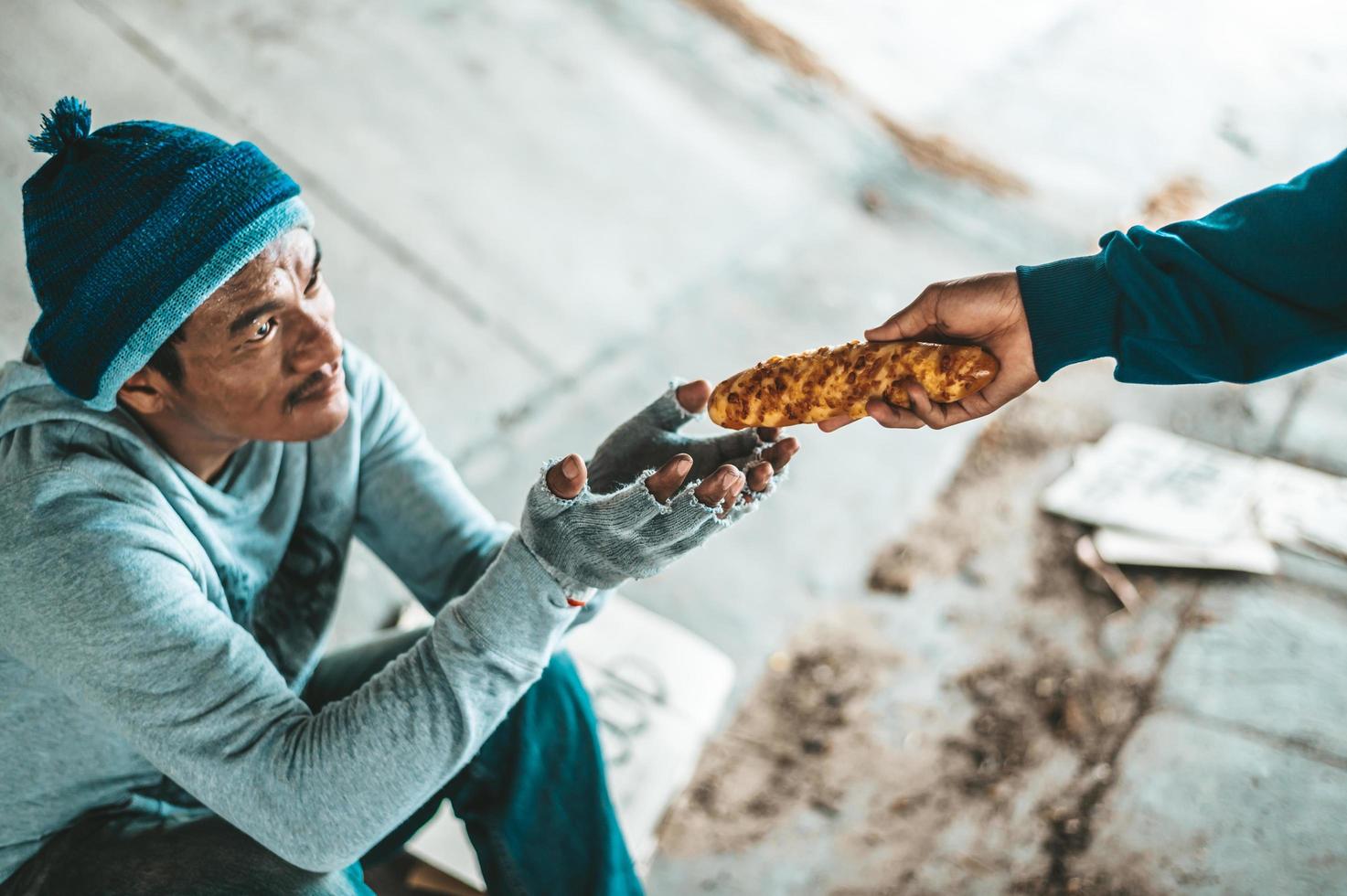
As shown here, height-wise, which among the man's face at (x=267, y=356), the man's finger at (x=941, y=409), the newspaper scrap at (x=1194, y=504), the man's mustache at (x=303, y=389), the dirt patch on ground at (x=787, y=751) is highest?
the man's face at (x=267, y=356)

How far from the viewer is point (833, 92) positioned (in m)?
5.04

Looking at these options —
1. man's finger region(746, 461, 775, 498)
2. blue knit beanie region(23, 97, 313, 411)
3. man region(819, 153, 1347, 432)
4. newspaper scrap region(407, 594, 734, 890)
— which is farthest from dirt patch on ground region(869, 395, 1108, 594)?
blue knit beanie region(23, 97, 313, 411)

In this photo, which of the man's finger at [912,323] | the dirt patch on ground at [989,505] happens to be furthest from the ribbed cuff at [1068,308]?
the dirt patch on ground at [989,505]

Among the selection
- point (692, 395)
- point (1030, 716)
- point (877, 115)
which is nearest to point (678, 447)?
point (692, 395)

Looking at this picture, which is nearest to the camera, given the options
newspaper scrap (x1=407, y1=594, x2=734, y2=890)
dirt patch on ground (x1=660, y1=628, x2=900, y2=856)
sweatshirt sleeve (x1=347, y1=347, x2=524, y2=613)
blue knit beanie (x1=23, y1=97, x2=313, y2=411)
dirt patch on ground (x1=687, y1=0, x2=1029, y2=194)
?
blue knit beanie (x1=23, y1=97, x2=313, y2=411)

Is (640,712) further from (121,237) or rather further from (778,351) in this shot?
(121,237)

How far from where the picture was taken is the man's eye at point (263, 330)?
1.56m

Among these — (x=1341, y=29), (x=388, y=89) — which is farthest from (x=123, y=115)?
(x=1341, y=29)

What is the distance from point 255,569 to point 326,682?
0.28m

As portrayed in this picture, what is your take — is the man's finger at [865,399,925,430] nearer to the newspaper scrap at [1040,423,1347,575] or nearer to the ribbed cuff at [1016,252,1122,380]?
the ribbed cuff at [1016,252,1122,380]

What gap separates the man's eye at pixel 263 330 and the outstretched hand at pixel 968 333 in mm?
843

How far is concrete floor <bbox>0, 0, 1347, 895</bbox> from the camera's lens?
103 inches

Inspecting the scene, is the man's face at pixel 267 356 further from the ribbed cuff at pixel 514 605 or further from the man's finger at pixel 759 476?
the man's finger at pixel 759 476

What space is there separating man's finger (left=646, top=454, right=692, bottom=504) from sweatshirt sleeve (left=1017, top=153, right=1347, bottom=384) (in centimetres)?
61
